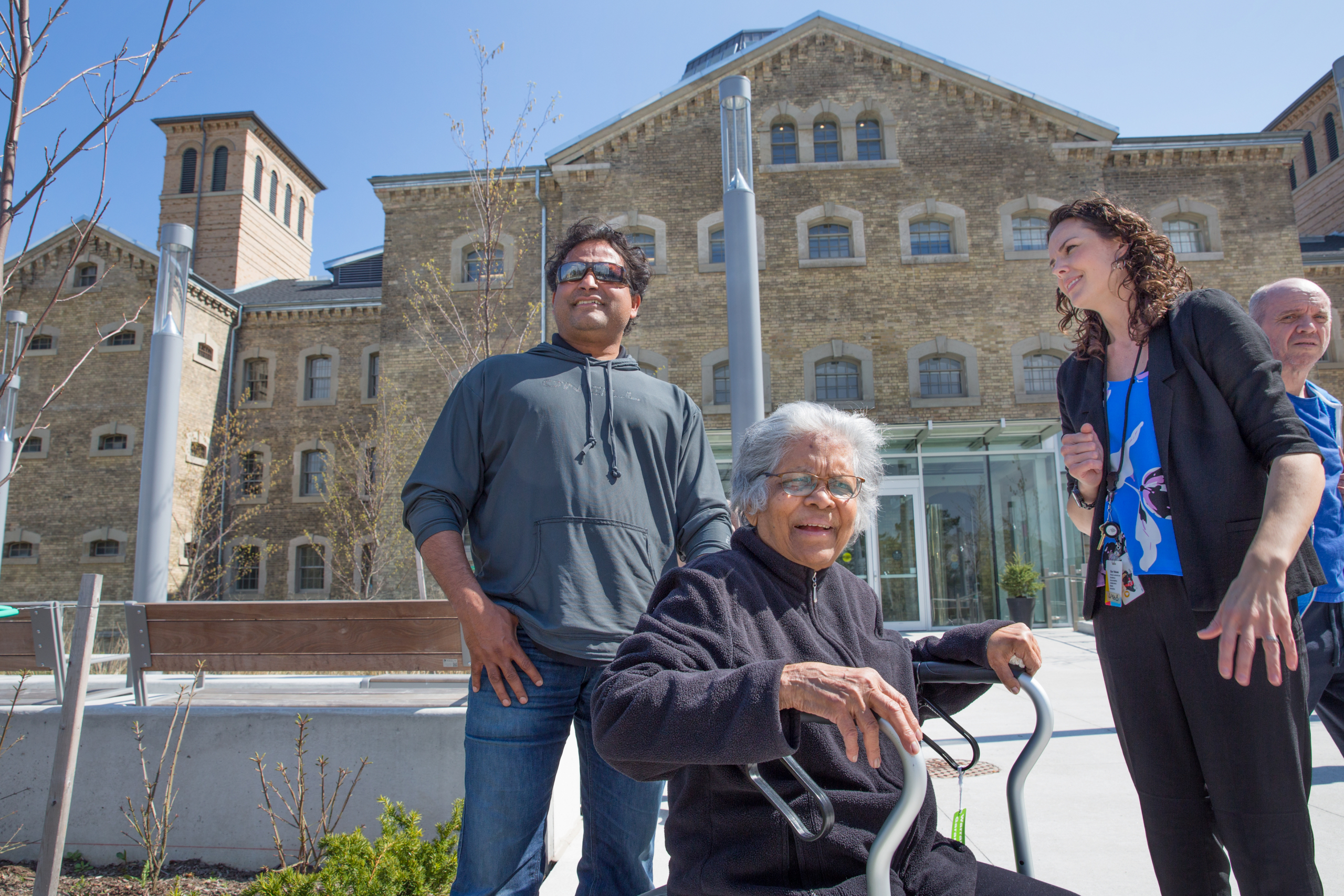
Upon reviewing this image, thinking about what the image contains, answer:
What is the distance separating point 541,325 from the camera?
712 inches

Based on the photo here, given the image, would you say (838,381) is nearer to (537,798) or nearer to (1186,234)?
(1186,234)

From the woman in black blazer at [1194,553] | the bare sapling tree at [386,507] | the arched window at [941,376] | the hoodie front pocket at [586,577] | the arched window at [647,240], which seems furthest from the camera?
the bare sapling tree at [386,507]

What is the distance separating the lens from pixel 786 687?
138 centimetres

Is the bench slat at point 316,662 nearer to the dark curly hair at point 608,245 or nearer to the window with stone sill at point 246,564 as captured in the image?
the dark curly hair at point 608,245

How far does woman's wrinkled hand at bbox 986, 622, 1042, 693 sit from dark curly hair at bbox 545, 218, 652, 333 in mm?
1439

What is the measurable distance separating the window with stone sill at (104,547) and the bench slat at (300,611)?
23.5m

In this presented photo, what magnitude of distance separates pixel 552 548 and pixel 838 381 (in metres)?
17.0

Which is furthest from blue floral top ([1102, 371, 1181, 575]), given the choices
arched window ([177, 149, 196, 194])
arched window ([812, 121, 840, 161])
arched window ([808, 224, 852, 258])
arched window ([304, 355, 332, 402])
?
arched window ([177, 149, 196, 194])

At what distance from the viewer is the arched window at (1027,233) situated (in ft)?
61.4

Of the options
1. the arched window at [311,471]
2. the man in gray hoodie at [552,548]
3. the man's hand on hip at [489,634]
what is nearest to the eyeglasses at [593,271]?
the man in gray hoodie at [552,548]

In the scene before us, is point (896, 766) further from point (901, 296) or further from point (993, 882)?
point (901, 296)

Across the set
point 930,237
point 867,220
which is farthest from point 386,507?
point 930,237

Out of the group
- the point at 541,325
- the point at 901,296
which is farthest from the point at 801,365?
the point at 541,325

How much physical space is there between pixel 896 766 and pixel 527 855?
102 cm
